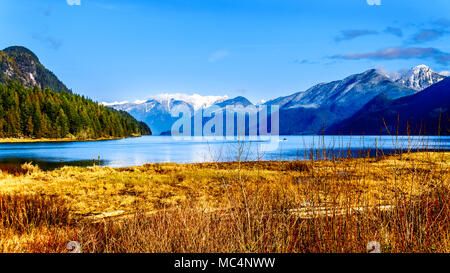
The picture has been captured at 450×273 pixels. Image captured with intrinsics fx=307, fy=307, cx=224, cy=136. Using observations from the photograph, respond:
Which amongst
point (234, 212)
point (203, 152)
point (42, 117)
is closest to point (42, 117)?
point (42, 117)

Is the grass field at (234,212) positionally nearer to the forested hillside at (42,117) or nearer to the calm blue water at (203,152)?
the calm blue water at (203,152)

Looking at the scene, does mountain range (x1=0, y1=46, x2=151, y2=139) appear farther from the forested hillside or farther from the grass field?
the grass field

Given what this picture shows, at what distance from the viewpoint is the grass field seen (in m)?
5.32

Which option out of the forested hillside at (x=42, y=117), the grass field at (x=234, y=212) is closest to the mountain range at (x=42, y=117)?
the forested hillside at (x=42, y=117)

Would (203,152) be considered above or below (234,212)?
below

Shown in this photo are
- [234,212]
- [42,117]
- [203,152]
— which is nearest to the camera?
[234,212]

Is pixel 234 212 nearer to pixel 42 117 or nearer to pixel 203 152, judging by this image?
pixel 203 152

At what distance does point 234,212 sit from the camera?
310 inches

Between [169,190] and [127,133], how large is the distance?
15359cm

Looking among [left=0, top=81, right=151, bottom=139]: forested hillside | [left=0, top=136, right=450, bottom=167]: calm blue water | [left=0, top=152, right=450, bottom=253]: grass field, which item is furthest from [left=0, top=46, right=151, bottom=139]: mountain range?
[left=0, top=152, right=450, bottom=253]: grass field

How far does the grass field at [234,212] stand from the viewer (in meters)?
5.32
